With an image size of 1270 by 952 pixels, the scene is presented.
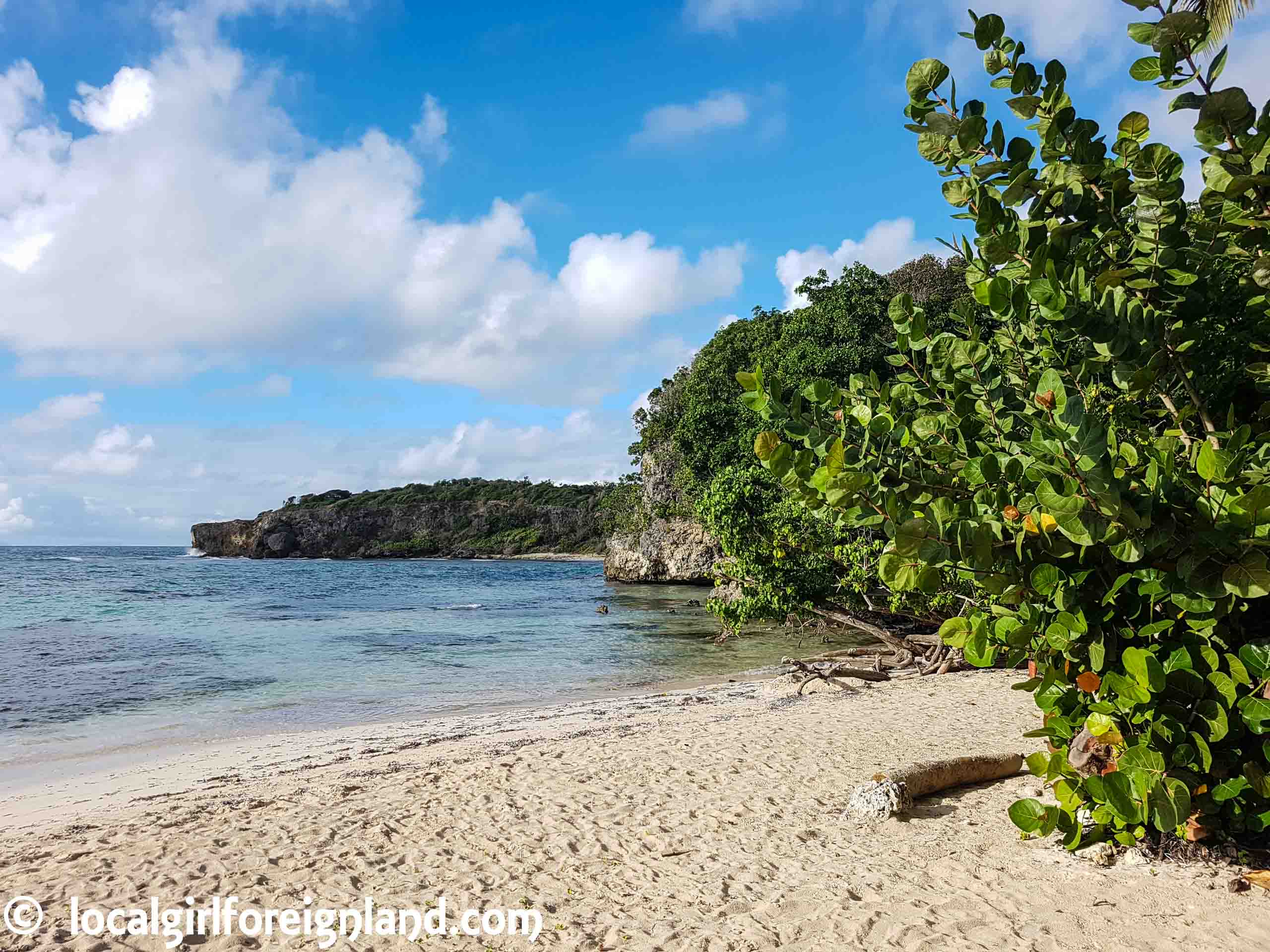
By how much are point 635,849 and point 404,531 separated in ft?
298

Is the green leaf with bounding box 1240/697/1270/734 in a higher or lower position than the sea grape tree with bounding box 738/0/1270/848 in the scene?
lower

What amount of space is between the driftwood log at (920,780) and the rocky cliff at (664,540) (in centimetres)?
2854

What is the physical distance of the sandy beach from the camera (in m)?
3.93

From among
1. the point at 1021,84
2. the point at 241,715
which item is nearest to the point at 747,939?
the point at 1021,84

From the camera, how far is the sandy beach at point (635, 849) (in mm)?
3930

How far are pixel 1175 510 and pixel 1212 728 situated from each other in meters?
1.11

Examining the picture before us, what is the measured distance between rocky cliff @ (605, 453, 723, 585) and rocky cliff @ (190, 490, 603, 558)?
140 ft

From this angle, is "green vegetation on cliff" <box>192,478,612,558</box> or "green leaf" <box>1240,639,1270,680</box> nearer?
"green leaf" <box>1240,639,1270,680</box>

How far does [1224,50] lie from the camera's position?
10.1 feet

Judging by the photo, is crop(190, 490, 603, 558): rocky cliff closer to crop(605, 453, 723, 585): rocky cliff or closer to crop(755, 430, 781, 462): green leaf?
crop(605, 453, 723, 585): rocky cliff

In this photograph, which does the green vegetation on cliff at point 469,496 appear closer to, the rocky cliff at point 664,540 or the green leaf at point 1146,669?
the rocky cliff at point 664,540

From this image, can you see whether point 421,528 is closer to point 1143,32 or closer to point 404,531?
point 404,531

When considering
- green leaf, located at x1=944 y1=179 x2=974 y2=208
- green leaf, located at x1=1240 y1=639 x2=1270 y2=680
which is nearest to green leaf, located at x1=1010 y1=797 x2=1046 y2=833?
green leaf, located at x1=1240 y1=639 x2=1270 y2=680

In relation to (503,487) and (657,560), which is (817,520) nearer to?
(657,560)
